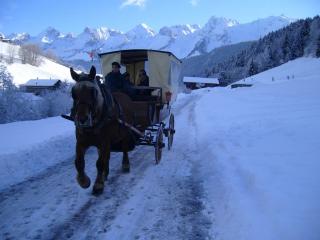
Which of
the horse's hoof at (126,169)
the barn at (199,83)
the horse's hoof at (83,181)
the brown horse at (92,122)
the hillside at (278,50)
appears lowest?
the horse's hoof at (126,169)

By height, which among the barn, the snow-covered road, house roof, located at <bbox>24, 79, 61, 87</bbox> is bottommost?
the snow-covered road

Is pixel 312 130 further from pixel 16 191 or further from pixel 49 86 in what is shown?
pixel 49 86

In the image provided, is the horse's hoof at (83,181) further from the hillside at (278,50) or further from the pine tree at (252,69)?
the pine tree at (252,69)

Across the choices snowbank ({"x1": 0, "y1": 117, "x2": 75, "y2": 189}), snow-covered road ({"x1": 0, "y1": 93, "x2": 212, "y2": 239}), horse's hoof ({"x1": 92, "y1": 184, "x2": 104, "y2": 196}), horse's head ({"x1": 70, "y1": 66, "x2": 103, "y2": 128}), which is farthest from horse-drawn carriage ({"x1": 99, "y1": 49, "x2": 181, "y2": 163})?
snowbank ({"x1": 0, "y1": 117, "x2": 75, "y2": 189})

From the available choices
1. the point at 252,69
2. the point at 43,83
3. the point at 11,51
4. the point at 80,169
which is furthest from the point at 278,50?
the point at 80,169

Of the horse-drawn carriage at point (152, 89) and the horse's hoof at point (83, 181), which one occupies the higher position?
the horse-drawn carriage at point (152, 89)

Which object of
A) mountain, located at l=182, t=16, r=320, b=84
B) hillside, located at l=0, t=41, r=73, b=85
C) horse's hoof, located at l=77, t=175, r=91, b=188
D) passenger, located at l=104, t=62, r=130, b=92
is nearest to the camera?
horse's hoof, located at l=77, t=175, r=91, b=188

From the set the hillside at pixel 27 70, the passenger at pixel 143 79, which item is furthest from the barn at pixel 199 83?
the passenger at pixel 143 79

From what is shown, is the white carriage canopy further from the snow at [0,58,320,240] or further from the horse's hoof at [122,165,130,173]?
the horse's hoof at [122,165,130,173]

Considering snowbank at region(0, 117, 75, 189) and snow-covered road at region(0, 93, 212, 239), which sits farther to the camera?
snowbank at region(0, 117, 75, 189)

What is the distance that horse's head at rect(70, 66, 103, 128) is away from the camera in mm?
5750

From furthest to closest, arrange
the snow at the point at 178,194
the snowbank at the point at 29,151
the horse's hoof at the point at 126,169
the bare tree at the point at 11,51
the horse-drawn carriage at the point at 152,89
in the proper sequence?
the bare tree at the point at 11,51, the horse-drawn carriage at the point at 152,89, the horse's hoof at the point at 126,169, the snowbank at the point at 29,151, the snow at the point at 178,194

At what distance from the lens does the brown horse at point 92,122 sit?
19.1 ft

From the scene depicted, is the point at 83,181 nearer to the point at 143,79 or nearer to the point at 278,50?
the point at 143,79
